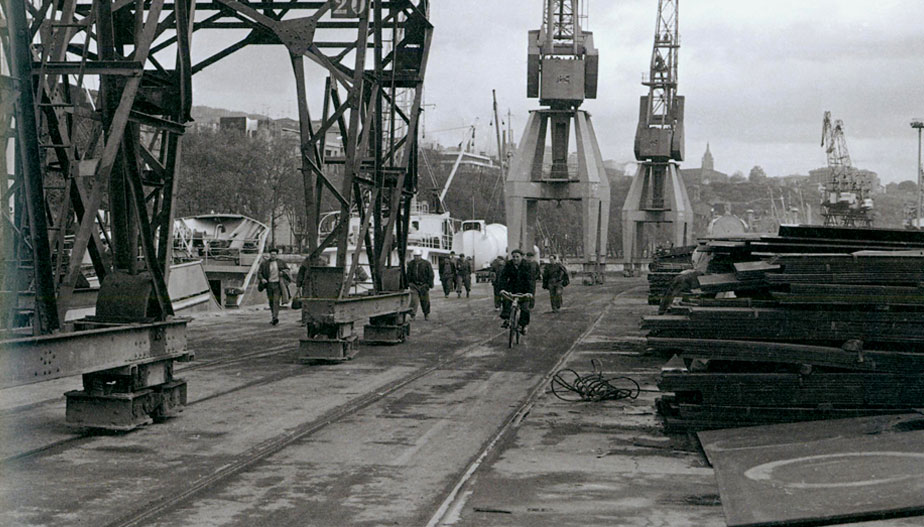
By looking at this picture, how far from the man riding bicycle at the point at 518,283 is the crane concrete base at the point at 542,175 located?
137 feet

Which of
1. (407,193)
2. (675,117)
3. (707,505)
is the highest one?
(675,117)

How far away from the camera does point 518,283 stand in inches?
865

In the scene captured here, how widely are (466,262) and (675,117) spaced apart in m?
Result: 48.6

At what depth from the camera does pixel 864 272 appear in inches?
406

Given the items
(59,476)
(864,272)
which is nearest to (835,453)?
(864,272)

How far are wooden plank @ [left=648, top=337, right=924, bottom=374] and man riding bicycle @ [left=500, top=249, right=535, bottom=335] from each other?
36.6 feet

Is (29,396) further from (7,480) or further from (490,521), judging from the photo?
(490,521)

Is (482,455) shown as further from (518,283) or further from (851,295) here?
(518,283)

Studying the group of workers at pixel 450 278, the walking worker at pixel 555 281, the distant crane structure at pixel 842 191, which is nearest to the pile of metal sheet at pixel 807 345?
the group of workers at pixel 450 278

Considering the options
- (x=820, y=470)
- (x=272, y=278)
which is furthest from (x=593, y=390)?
(x=272, y=278)

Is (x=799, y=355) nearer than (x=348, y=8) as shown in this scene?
Yes

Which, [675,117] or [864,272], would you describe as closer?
[864,272]

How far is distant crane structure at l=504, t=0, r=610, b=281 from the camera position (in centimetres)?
6284

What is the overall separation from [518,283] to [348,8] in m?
6.62
